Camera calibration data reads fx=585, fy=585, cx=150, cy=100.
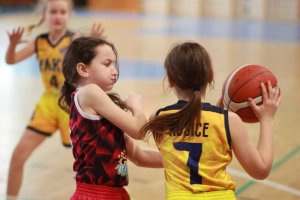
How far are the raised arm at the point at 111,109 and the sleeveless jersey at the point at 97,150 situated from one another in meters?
0.04

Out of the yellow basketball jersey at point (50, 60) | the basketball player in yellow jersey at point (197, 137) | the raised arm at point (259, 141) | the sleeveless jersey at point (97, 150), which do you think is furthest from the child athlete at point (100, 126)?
the yellow basketball jersey at point (50, 60)

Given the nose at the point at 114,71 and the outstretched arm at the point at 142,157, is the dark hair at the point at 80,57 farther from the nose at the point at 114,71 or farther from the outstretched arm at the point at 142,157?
the outstretched arm at the point at 142,157

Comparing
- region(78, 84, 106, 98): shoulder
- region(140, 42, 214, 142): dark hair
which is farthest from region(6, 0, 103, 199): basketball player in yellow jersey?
region(140, 42, 214, 142): dark hair

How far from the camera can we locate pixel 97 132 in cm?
270

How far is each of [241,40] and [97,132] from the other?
36.2 feet

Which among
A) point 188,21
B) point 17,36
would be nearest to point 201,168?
point 17,36

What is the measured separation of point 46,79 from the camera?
4832 millimetres

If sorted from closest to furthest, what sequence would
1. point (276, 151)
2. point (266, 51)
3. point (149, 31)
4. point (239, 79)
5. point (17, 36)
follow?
point (239, 79)
point (17, 36)
point (276, 151)
point (266, 51)
point (149, 31)

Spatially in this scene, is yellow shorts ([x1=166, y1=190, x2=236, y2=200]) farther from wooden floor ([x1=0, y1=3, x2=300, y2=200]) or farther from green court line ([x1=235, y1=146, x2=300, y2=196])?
green court line ([x1=235, y1=146, x2=300, y2=196])

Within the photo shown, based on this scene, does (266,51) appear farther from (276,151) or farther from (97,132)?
(97,132)

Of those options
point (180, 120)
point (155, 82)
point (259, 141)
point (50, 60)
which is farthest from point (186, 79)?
point (155, 82)

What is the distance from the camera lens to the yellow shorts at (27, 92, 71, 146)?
15.1 feet

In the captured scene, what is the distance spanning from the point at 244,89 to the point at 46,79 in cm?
240

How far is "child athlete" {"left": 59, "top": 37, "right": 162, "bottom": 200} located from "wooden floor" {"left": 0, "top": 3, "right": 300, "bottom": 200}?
606 millimetres
